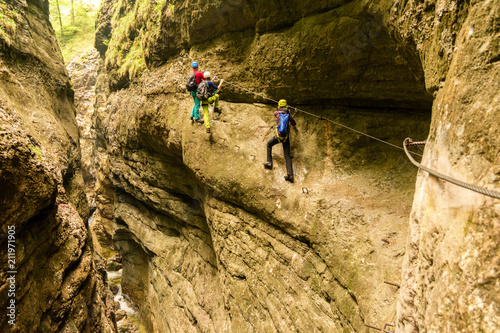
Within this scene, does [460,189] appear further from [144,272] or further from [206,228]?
[144,272]

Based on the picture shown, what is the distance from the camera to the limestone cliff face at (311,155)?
3.12 m

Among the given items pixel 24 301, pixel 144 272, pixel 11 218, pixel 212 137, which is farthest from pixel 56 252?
pixel 144 272

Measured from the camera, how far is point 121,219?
52.0 feet

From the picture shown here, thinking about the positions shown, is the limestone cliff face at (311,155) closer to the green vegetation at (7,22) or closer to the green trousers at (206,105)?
the green trousers at (206,105)

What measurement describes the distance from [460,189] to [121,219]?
1684 cm

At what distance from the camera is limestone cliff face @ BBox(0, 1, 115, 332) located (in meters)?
4.83

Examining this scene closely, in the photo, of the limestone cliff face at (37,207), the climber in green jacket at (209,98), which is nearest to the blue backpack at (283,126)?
the climber in green jacket at (209,98)

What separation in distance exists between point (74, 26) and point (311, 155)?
132ft

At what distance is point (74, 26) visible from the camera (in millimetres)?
33750

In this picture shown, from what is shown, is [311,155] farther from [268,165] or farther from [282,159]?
[268,165]

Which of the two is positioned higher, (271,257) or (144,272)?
(271,257)

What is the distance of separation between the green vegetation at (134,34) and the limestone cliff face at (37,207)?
377 centimetres

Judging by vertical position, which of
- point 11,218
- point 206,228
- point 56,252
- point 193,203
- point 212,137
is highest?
point 212,137

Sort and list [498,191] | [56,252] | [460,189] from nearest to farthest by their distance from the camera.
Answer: [498,191] < [460,189] < [56,252]
